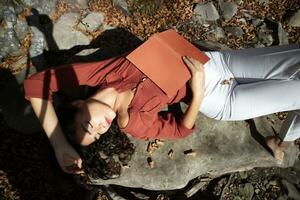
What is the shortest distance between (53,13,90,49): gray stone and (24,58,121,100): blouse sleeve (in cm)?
197

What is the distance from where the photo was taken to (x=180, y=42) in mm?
5309

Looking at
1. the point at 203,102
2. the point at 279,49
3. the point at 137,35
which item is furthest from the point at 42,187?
the point at 279,49

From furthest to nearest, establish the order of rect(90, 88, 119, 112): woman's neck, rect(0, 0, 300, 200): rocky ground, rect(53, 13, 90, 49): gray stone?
rect(53, 13, 90, 49): gray stone, rect(0, 0, 300, 200): rocky ground, rect(90, 88, 119, 112): woman's neck

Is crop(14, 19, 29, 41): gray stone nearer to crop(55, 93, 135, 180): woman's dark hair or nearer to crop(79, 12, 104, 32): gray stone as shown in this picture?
crop(79, 12, 104, 32): gray stone

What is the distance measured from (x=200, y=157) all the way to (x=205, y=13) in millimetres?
3745

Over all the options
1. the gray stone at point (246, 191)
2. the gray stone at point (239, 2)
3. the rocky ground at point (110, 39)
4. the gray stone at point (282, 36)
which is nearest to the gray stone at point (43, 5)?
the rocky ground at point (110, 39)

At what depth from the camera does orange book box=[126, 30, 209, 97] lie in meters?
4.88

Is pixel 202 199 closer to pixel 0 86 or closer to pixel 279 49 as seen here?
pixel 279 49

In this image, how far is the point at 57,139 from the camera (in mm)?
4074

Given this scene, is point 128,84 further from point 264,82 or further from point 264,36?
point 264,36

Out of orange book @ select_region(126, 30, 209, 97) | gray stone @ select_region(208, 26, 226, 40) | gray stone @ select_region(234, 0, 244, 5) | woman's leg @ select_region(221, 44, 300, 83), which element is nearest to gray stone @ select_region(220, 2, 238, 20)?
gray stone @ select_region(234, 0, 244, 5)

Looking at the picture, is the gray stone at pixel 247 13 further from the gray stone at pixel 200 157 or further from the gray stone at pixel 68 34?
the gray stone at pixel 68 34

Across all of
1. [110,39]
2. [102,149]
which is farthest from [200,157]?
[110,39]

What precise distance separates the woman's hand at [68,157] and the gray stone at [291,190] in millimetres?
4586
